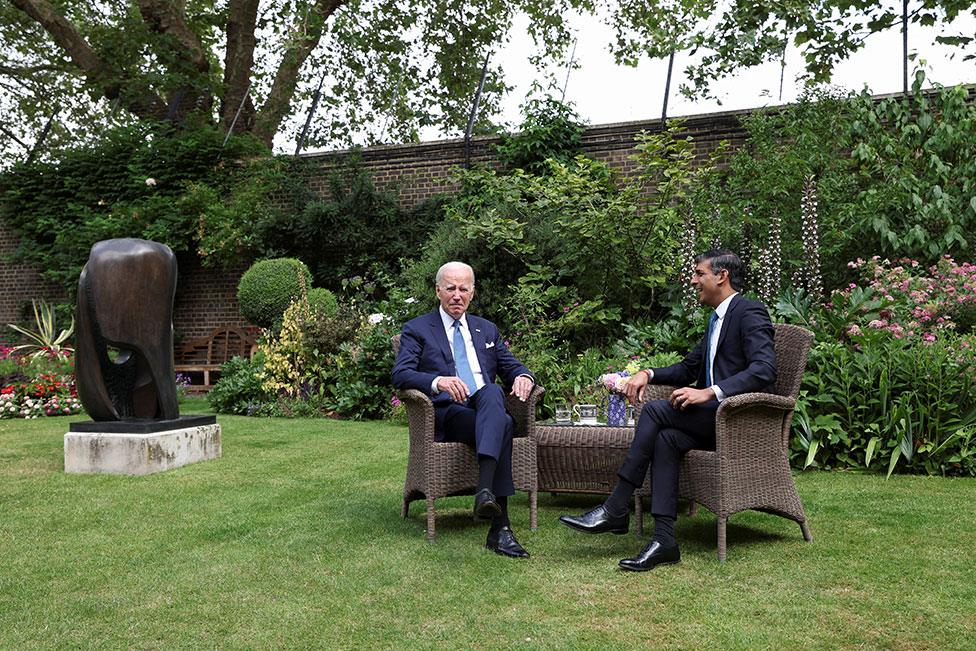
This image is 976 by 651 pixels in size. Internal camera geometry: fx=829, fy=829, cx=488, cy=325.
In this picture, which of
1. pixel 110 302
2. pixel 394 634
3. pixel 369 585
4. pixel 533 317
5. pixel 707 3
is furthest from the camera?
pixel 707 3

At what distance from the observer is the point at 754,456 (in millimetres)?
3406

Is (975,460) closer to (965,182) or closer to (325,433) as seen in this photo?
(965,182)

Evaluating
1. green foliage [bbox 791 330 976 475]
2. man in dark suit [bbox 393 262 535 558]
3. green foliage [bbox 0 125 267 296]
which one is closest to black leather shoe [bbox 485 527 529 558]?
man in dark suit [bbox 393 262 535 558]

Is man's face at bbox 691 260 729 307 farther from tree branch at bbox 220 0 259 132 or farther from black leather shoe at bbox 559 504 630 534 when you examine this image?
tree branch at bbox 220 0 259 132

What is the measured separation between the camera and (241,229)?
12.6 m

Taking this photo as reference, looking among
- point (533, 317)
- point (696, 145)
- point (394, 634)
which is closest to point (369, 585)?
point (394, 634)

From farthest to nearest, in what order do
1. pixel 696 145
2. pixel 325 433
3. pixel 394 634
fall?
pixel 696 145, pixel 325 433, pixel 394 634

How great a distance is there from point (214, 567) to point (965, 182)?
7.53m

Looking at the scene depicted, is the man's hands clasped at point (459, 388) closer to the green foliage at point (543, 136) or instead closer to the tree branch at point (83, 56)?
the green foliage at point (543, 136)

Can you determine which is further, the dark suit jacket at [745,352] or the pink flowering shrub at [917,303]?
the pink flowering shrub at [917,303]

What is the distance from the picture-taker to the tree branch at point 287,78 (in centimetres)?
1485

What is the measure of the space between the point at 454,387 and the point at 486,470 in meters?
0.39

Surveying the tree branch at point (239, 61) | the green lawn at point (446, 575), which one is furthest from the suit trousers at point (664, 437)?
the tree branch at point (239, 61)

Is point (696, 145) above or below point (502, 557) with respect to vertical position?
above
